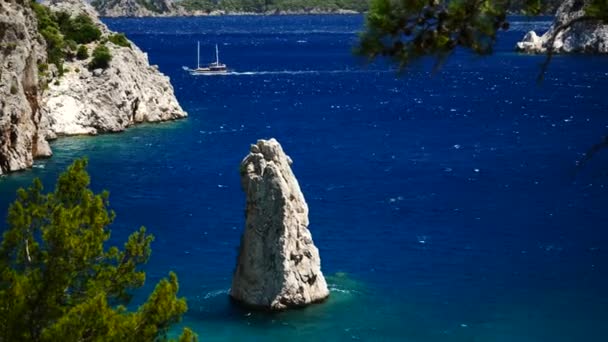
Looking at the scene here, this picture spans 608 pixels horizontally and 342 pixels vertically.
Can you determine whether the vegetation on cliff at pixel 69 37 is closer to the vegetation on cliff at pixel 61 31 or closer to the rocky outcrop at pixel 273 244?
the vegetation on cliff at pixel 61 31

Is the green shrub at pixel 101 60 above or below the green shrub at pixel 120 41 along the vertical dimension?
below

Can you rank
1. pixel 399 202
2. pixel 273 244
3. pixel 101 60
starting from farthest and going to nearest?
1. pixel 101 60
2. pixel 399 202
3. pixel 273 244

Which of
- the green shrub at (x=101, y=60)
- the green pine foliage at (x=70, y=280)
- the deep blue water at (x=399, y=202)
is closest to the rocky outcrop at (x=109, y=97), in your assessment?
the green shrub at (x=101, y=60)

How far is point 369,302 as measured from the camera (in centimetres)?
3750

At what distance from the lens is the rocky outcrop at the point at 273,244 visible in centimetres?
3619

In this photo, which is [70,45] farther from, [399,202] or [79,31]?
[399,202]

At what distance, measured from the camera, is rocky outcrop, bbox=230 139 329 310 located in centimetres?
3619

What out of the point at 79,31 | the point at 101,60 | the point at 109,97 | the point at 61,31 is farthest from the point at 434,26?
the point at 61,31

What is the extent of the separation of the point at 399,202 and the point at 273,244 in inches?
749

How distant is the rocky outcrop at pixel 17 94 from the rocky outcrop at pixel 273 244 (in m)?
27.9

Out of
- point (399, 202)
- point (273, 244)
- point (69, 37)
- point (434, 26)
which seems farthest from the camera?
point (69, 37)

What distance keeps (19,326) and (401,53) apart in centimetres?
874

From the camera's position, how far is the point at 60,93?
3036 inches

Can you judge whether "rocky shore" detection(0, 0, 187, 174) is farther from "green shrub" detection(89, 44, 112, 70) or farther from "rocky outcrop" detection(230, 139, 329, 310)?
"rocky outcrop" detection(230, 139, 329, 310)
